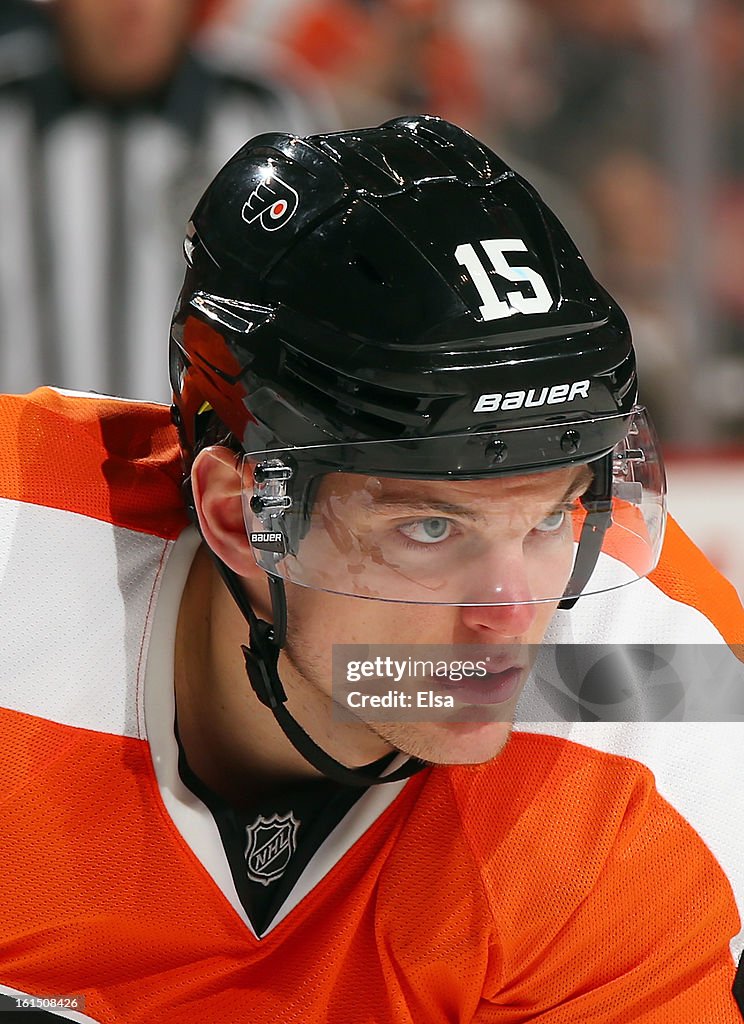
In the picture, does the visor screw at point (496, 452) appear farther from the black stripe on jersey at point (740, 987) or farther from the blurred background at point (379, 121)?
the blurred background at point (379, 121)

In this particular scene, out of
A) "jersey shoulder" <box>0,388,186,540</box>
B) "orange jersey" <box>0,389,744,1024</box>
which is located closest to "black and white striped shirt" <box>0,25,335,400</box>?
"jersey shoulder" <box>0,388,186,540</box>

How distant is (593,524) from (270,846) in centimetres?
42

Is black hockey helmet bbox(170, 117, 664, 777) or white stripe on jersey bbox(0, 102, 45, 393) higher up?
black hockey helmet bbox(170, 117, 664, 777)

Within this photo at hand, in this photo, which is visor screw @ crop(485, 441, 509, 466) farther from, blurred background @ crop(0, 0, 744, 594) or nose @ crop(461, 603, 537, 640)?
blurred background @ crop(0, 0, 744, 594)

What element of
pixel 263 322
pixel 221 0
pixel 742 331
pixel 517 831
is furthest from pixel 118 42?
pixel 517 831

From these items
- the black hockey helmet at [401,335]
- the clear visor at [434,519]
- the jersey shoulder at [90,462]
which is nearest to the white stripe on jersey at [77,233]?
the jersey shoulder at [90,462]

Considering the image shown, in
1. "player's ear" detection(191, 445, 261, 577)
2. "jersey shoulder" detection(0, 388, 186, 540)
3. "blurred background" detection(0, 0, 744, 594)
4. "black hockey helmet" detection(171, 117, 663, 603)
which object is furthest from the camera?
"blurred background" detection(0, 0, 744, 594)

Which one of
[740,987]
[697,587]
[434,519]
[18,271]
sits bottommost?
[18,271]

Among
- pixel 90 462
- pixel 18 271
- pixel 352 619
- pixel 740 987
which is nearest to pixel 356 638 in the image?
pixel 352 619

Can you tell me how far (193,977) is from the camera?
1204 mm

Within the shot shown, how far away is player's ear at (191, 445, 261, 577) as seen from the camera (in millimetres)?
1123

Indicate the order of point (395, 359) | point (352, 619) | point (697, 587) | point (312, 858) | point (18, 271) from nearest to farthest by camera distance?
point (395, 359)
point (352, 619)
point (312, 858)
point (697, 587)
point (18, 271)

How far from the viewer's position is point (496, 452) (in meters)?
1.00

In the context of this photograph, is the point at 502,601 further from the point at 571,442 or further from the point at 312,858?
the point at 312,858
